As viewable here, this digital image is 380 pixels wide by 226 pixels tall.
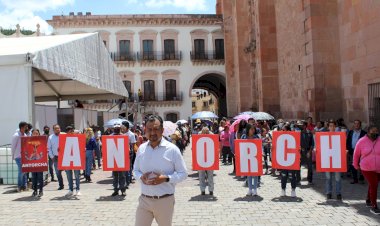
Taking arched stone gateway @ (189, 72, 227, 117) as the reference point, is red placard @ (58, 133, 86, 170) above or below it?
below

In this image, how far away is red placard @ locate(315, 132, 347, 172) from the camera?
29.1 ft

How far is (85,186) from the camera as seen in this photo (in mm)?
11625

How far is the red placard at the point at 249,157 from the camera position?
9.44 meters

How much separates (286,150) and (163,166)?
545cm

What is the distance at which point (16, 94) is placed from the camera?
37.4 ft

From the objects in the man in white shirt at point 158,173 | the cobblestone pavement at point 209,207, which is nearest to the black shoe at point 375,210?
the cobblestone pavement at point 209,207

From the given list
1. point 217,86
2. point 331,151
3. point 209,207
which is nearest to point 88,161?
point 209,207

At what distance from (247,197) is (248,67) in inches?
860

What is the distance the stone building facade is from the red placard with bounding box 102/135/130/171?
657cm

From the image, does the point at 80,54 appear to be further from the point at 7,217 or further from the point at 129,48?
the point at 129,48

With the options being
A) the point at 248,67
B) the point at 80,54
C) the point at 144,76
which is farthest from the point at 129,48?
the point at 80,54

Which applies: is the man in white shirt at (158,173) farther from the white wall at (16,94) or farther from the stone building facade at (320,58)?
the stone building facade at (320,58)

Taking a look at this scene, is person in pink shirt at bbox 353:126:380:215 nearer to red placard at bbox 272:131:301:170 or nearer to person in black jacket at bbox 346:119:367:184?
red placard at bbox 272:131:301:170

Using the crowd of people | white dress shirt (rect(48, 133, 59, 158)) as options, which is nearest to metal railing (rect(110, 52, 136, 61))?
the crowd of people
